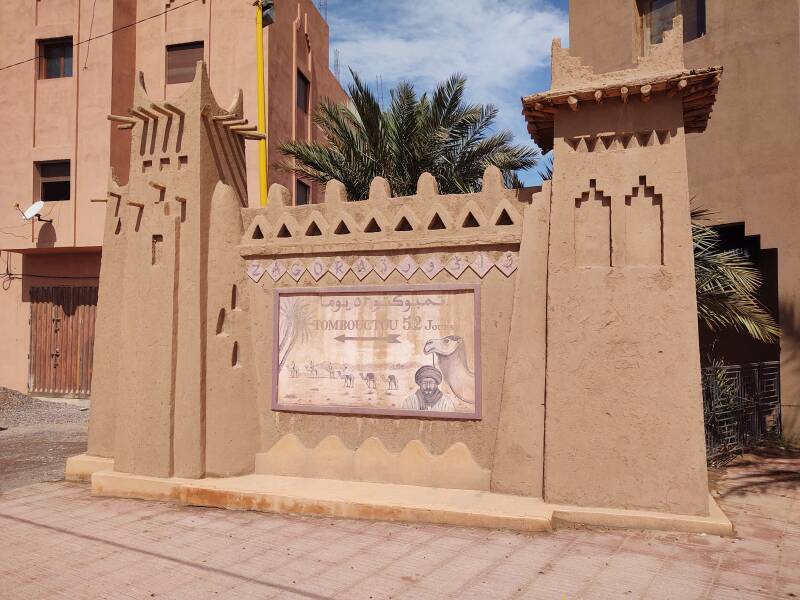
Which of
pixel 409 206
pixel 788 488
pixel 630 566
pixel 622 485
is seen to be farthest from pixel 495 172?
pixel 788 488

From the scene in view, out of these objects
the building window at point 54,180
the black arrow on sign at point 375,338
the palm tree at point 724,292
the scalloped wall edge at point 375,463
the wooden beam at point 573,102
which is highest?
the building window at point 54,180

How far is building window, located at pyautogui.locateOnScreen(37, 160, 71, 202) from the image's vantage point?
61.1ft

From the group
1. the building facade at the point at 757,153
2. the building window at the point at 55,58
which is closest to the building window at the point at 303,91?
the building window at the point at 55,58

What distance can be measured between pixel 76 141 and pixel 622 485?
17539mm

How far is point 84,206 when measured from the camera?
59.2 feet

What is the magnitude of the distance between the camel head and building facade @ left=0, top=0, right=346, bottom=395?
11.8 metres

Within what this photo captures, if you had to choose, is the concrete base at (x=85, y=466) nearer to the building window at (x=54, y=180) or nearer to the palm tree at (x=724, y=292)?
the palm tree at (x=724, y=292)

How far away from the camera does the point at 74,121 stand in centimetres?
1830

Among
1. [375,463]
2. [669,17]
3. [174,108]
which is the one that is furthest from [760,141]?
[174,108]

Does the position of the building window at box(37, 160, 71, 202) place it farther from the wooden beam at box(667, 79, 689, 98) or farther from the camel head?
the wooden beam at box(667, 79, 689, 98)

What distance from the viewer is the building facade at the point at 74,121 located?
18125 millimetres

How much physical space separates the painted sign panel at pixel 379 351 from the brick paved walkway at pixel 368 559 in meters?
1.46

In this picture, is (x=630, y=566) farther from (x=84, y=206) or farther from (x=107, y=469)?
(x=84, y=206)

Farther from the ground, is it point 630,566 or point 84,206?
point 84,206
